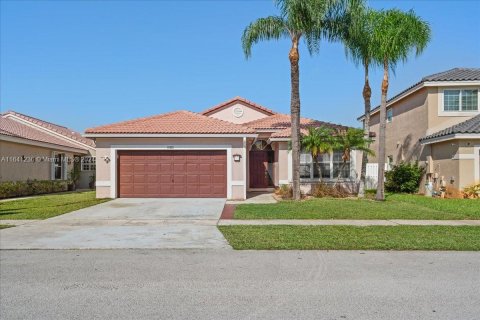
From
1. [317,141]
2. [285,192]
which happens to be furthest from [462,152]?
[285,192]

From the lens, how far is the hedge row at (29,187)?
20531 mm

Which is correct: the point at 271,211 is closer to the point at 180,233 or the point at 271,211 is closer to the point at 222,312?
the point at 180,233

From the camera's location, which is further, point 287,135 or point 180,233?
point 287,135

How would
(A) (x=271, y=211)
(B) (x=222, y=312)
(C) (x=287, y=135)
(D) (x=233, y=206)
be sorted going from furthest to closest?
(C) (x=287, y=135) < (D) (x=233, y=206) < (A) (x=271, y=211) < (B) (x=222, y=312)

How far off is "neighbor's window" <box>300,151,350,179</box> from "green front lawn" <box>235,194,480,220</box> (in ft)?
13.7

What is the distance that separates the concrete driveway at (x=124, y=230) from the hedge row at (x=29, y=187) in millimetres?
7488

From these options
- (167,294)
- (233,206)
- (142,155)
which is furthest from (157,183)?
(167,294)

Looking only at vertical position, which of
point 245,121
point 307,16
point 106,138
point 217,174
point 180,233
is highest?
point 307,16

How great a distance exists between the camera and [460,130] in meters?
18.8

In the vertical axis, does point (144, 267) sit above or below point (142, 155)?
below

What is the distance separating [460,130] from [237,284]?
54.5 feet

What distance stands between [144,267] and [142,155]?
13.2m

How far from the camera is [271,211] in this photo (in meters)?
14.3

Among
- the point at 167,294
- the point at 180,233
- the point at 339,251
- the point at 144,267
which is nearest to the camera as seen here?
the point at 167,294
